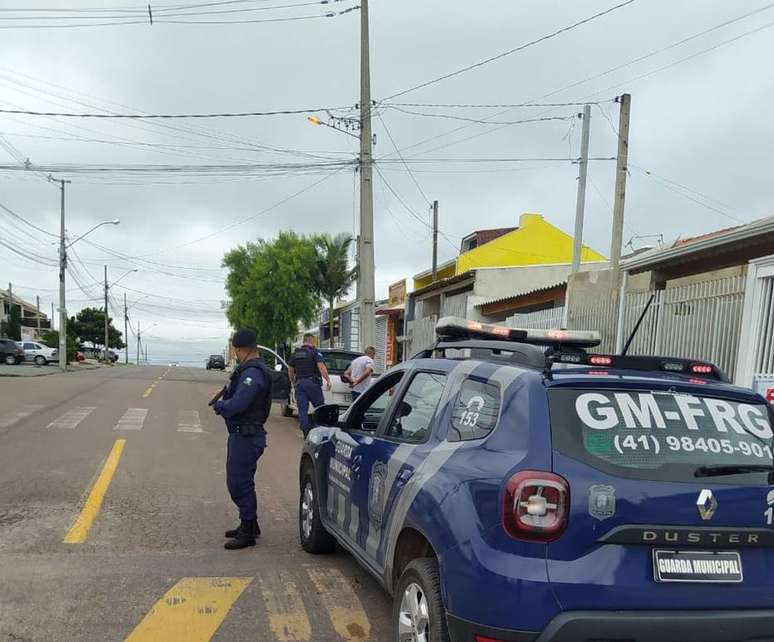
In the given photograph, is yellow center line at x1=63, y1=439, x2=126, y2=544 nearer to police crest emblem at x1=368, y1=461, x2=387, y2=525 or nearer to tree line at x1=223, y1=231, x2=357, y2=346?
police crest emblem at x1=368, y1=461, x2=387, y2=525

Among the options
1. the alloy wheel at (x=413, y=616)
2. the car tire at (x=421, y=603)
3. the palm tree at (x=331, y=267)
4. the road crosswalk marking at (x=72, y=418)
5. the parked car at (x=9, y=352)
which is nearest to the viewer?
the car tire at (x=421, y=603)

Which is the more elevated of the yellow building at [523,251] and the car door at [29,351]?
the yellow building at [523,251]

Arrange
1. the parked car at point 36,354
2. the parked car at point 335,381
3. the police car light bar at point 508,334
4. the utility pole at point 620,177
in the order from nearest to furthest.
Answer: the police car light bar at point 508,334 < the parked car at point 335,381 < the utility pole at point 620,177 < the parked car at point 36,354

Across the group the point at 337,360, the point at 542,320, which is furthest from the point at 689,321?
the point at 337,360

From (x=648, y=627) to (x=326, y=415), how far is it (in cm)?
308

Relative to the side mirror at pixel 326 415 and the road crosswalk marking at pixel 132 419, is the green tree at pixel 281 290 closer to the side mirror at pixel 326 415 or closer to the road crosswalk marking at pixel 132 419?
the road crosswalk marking at pixel 132 419

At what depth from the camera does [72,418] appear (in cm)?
1316

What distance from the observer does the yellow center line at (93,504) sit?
554 cm

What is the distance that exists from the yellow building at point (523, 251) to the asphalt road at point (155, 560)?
81.4 ft

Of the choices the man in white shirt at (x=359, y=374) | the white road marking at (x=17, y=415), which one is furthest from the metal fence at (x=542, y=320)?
the white road marking at (x=17, y=415)

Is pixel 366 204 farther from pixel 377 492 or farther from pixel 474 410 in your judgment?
pixel 474 410

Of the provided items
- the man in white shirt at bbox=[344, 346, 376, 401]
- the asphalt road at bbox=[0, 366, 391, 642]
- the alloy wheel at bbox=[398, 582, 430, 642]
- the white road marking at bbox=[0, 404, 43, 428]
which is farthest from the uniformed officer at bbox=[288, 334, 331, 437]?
the alloy wheel at bbox=[398, 582, 430, 642]

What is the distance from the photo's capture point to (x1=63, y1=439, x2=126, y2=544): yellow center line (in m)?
5.54

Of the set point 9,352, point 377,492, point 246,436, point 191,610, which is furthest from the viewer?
point 9,352
